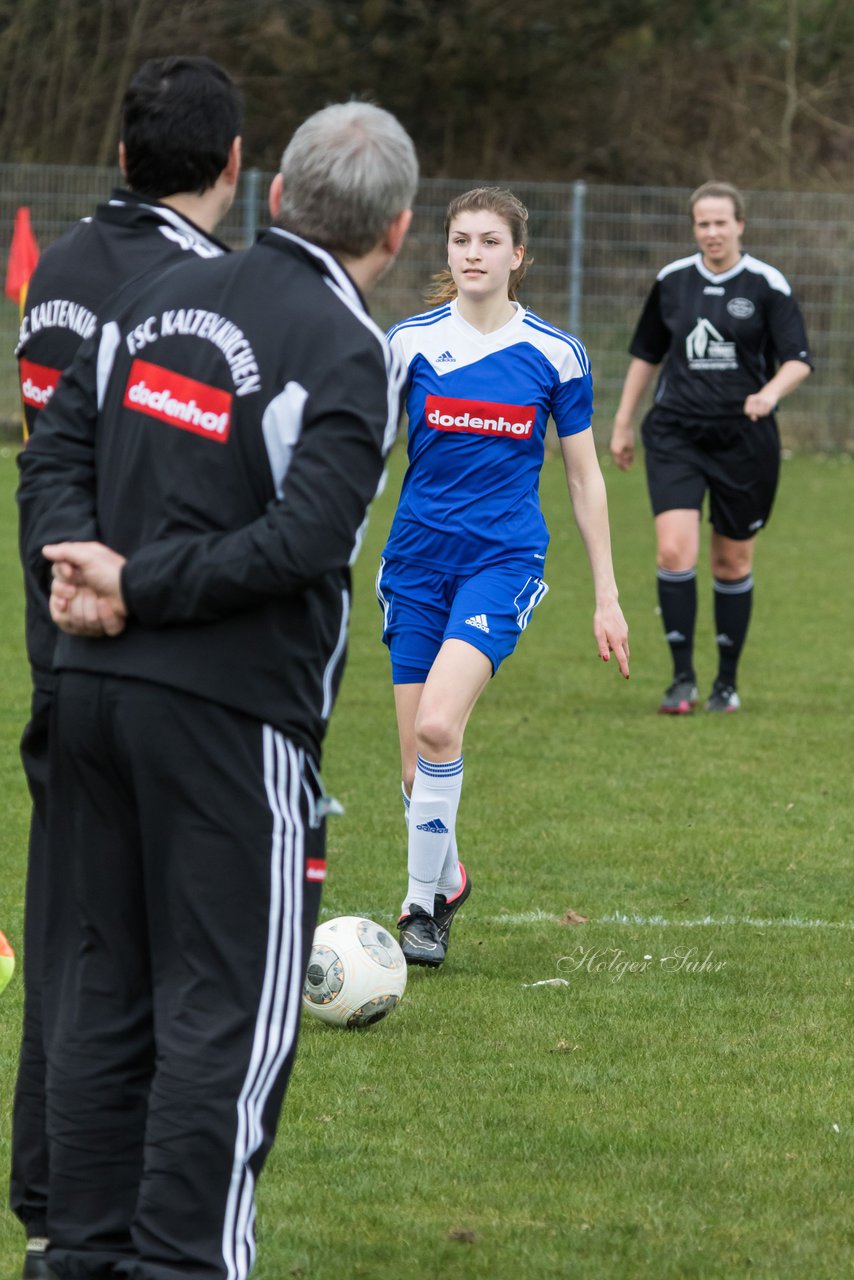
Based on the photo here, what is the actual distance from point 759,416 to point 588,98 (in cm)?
2481

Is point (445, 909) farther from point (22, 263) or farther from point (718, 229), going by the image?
point (22, 263)

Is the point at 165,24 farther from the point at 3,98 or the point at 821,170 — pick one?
the point at 821,170

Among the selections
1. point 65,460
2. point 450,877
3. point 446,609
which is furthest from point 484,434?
point 65,460

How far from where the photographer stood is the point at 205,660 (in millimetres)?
2852

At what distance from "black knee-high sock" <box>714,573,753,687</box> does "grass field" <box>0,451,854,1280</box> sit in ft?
0.81

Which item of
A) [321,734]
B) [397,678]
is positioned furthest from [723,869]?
[321,734]

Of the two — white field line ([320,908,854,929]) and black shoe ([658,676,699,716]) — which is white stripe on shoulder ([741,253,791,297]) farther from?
white field line ([320,908,854,929])

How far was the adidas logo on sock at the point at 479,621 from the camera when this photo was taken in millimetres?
5355

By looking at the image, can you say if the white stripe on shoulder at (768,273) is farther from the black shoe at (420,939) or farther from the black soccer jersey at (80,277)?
the black soccer jersey at (80,277)

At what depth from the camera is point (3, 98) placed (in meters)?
28.2

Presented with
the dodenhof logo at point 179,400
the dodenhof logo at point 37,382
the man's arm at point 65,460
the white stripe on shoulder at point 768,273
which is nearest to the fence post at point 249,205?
the white stripe on shoulder at point 768,273

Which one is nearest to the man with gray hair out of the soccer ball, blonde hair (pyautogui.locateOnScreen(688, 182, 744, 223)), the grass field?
the grass field

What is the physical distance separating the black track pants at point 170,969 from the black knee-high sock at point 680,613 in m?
6.62

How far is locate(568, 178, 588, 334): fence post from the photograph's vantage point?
2177 centimetres
